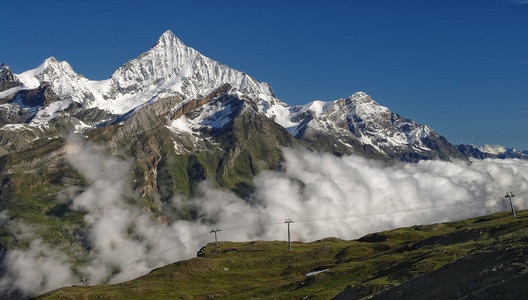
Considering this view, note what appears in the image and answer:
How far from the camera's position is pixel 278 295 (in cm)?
10131

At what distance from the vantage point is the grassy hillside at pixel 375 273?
50094 millimetres

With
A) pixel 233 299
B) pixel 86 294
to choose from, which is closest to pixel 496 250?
pixel 233 299

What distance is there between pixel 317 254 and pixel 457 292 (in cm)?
12575

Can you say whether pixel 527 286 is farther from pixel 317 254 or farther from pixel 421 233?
pixel 421 233

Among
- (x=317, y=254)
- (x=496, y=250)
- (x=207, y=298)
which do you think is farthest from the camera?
(x=317, y=254)

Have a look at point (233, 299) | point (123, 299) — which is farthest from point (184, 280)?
point (233, 299)

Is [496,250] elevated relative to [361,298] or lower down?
elevated

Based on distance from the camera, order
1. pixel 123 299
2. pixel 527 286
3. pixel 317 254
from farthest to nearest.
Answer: pixel 317 254 < pixel 123 299 < pixel 527 286

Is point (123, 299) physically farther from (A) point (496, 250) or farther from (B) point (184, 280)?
(A) point (496, 250)

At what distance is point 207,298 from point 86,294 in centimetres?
3715

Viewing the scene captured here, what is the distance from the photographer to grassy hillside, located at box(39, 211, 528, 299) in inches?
1972

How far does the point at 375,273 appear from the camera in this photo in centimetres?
9931

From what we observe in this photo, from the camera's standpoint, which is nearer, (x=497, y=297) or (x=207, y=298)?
(x=497, y=297)

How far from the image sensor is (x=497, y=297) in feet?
137
